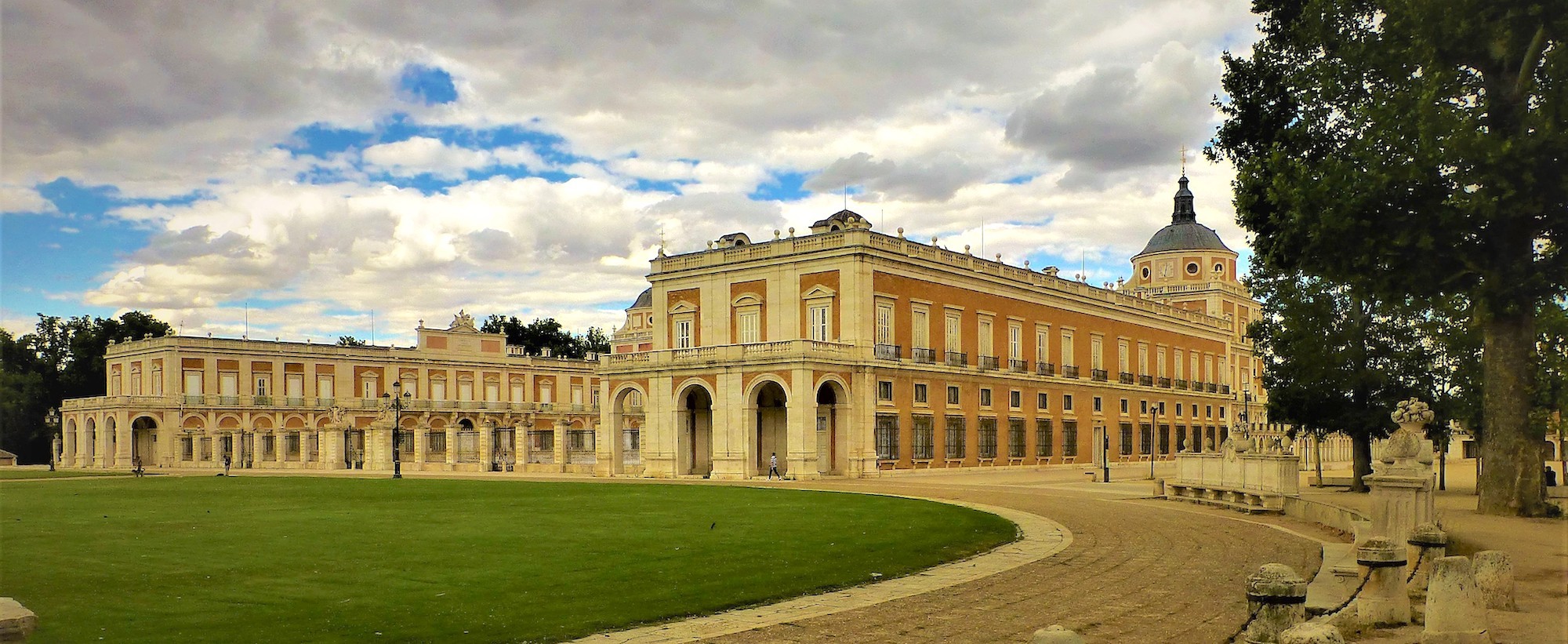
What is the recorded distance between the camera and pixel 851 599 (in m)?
13.2

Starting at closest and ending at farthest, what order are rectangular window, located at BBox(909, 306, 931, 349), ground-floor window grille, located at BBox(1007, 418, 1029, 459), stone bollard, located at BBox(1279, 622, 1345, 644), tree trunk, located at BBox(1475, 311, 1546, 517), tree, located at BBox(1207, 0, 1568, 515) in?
stone bollard, located at BBox(1279, 622, 1345, 644) < tree, located at BBox(1207, 0, 1568, 515) < tree trunk, located at BBox(1475, 311, 1546, 517) < rectangular window, located at BBox(909, 306, 931, 349) < ground-floor window grille, located at BBox(1007, 418, 1029, 459)

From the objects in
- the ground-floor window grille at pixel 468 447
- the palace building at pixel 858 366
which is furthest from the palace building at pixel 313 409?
the palace building at pixel 858 366

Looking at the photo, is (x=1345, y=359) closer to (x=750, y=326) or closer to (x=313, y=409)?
(x=750, y=326)

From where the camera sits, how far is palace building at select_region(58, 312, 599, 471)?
66.4 meters

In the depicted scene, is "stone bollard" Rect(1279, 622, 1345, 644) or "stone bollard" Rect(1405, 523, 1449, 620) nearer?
"stone bollard" Rect(1279, 622, 1345, 644)

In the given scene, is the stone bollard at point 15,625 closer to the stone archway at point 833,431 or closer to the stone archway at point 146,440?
the stone archway at point 833,431

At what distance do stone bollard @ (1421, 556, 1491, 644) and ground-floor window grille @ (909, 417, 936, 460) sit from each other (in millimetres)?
43878

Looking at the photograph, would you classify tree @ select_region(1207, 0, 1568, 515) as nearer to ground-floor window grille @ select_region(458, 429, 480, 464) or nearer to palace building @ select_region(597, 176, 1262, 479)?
palace building @ select_region(597, 176, 1262, 479)

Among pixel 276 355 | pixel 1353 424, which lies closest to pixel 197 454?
pixel 276 355

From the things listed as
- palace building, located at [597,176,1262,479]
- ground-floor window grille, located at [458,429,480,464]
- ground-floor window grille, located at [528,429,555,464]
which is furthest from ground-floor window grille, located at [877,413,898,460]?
ground-floor window grille, located at [458,429,480,464]

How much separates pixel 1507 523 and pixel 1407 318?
17504 mm

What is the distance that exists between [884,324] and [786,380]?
Result: 6.44 meters

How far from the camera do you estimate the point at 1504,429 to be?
21000 mm

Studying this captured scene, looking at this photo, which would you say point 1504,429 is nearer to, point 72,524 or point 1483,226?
point 1483,226
